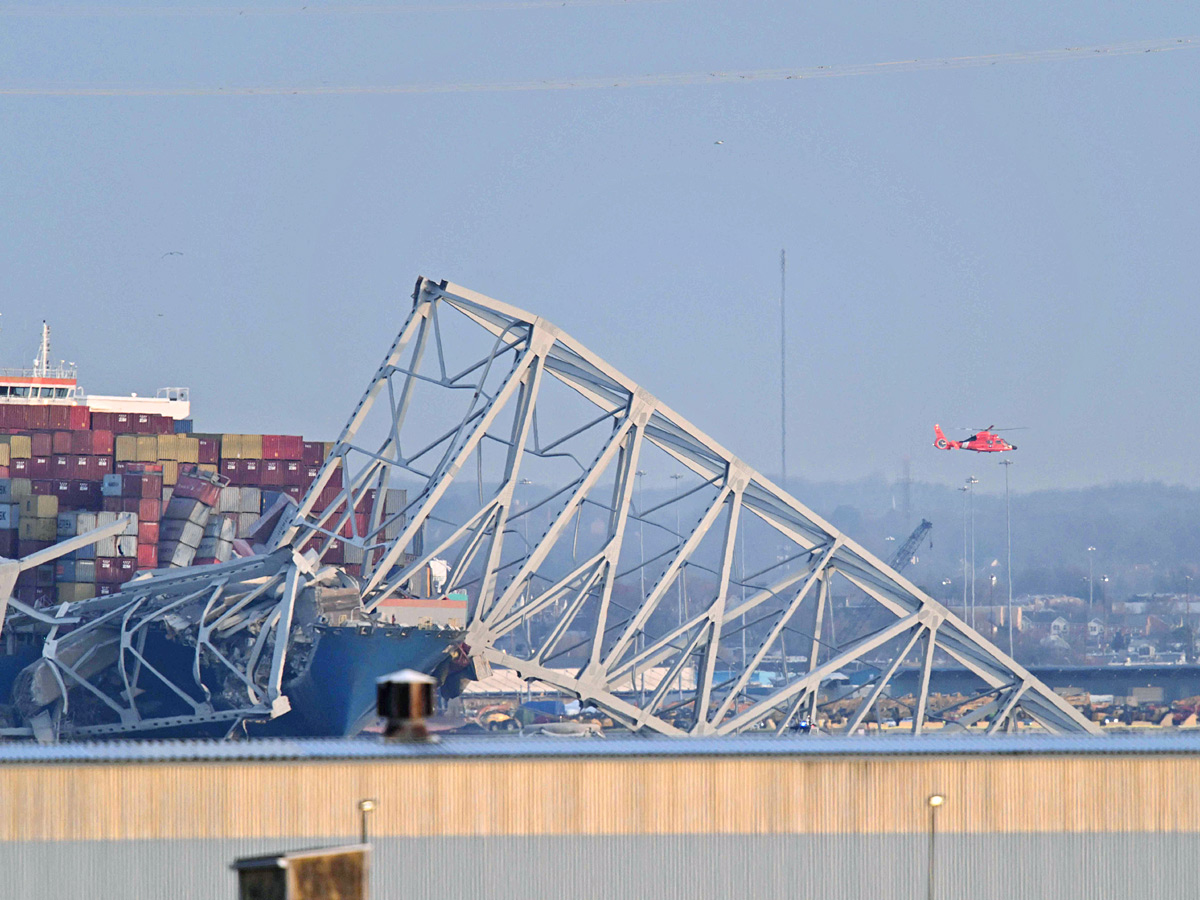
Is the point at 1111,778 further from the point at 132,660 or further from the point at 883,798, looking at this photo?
the point at 132,660

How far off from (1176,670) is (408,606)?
95173mm

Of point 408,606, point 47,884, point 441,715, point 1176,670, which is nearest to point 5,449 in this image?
point 441,715

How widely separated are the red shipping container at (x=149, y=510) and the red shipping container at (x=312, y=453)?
11.2 meters

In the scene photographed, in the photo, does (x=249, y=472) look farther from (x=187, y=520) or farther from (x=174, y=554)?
(x=174, y=554)

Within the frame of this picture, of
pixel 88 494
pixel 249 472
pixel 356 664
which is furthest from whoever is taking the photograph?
pixel 249 472

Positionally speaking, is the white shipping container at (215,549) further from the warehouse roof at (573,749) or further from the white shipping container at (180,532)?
the warehouse roof at (573,749)

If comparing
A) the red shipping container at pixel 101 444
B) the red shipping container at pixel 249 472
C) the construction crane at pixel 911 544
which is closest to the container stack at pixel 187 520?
the red shipping container at pixel 249 472

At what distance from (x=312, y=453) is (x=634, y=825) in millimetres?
86612

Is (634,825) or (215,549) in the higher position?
(215,549)

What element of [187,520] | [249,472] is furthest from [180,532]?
[249,472]

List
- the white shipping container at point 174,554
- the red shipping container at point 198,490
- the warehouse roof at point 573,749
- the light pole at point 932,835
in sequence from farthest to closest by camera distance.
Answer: the red shipping container at point 198,490 < the white shipping container at point 174,554 < the light pole at point 932,835 < the warehouse roof at point 573,749

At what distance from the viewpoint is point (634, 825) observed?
23281 millimetres

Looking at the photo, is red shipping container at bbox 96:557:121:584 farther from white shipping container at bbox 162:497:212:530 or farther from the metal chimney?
the metal chimney

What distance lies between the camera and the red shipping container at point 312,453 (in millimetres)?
106250
